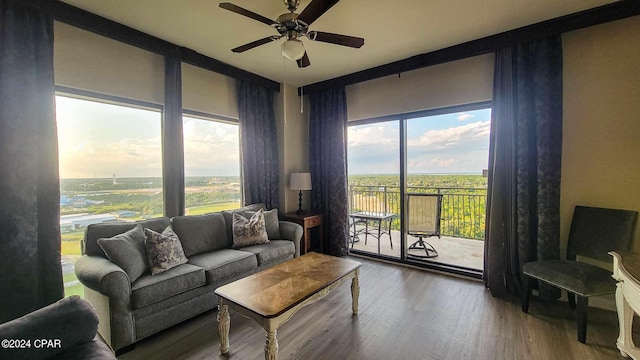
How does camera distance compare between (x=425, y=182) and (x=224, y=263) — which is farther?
(x=425, y=182)

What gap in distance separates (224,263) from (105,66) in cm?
236

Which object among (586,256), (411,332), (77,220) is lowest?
(411,332)

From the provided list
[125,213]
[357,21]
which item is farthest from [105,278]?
[357,21]

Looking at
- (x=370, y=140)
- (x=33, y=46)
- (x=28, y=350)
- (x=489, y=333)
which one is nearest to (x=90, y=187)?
(x=33, y=46)

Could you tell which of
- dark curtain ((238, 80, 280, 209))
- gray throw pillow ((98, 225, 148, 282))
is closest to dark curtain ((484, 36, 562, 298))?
dark curtain ((238, 80, 280, 209))

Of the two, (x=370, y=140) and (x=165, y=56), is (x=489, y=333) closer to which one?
(x=370, y=140)

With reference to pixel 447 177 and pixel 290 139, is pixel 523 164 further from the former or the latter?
pixel 290 139

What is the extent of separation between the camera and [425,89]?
3578 millimetres

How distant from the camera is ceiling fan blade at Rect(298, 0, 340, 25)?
1756 millimetres

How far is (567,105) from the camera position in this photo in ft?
8.83

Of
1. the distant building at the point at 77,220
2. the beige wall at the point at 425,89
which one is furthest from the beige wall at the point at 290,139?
the distant building at the point at 77,220

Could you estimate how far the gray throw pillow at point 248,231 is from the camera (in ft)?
10.6

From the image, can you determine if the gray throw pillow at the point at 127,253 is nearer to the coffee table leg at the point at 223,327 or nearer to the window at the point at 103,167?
the window at the point at 103,167

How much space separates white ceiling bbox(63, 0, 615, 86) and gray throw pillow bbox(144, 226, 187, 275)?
2.04 m
